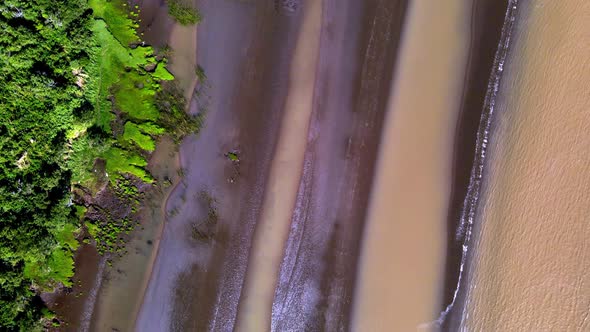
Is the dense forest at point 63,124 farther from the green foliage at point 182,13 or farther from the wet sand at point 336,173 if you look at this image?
the wet sand at point 336,173

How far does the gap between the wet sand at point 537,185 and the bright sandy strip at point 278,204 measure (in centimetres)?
340

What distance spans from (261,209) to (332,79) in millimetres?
2649

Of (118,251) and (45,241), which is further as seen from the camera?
(118,251)

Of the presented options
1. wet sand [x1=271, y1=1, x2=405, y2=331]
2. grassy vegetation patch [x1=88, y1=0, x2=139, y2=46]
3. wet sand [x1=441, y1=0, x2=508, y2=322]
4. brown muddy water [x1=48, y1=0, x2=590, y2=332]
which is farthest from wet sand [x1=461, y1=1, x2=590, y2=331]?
grassy vegetation patch [x1=88, y1=0, x2=139, y2=46]

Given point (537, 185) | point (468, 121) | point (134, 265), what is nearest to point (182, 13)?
point (134, 265)

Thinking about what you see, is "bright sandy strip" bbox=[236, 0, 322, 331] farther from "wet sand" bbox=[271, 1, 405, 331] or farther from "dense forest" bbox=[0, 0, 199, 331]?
"dense forest" bbox=[0, 0, 199, 331]

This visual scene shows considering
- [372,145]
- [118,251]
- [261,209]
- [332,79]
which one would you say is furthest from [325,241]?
[118,251]

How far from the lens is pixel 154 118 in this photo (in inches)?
274

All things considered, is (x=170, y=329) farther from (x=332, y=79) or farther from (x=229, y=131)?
(x=332, y=79)

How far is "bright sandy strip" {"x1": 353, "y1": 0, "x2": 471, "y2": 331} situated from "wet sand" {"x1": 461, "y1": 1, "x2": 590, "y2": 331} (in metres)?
0.78

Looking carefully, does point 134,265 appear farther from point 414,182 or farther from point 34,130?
point 414,182

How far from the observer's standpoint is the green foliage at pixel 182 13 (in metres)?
7.02

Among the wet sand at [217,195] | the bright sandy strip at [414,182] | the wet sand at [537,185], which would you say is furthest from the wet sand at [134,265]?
the wet sand at [537,185]

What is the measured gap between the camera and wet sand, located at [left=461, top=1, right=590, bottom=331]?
6.88m
